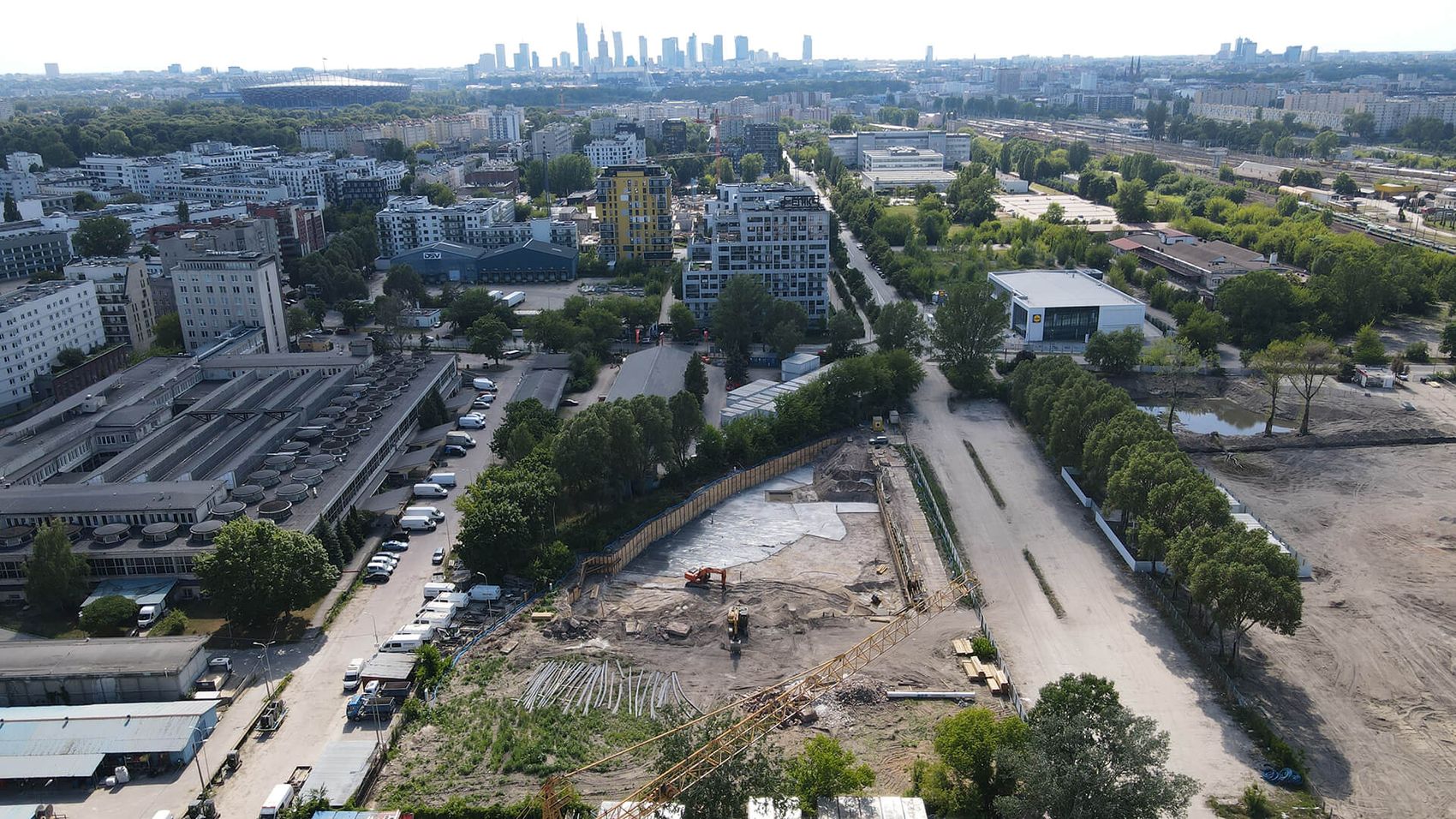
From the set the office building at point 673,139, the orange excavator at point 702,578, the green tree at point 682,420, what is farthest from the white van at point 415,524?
the office building at point 673,139

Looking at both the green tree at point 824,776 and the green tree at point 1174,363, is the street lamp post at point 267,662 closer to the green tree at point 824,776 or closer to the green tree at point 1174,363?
the green tree at point 824,776

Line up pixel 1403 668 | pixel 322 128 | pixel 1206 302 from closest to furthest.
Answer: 1. pixel 1403 668
2. pixel 1206 302
3. pixel 322 128

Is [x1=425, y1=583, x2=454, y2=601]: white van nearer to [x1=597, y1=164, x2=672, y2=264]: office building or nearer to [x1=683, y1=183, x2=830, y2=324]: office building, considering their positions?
[x1=683, y1=183, x2=830, y2=324]: office building

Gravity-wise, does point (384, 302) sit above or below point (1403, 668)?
above

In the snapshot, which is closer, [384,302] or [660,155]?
[384,302]

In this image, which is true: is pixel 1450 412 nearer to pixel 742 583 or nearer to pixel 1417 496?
pixel 1417 496

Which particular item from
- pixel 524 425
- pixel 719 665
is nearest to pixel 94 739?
pixel 719 665

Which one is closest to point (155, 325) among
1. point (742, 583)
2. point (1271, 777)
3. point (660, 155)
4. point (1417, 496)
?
point (742, 583)
